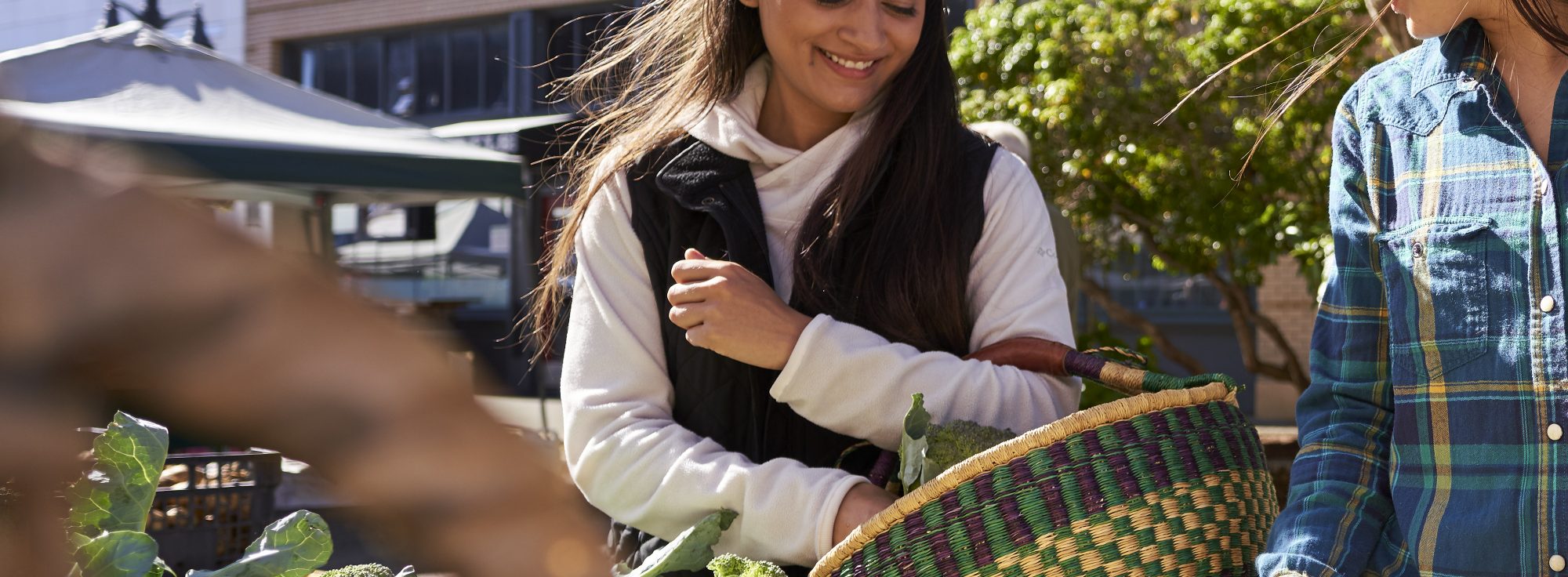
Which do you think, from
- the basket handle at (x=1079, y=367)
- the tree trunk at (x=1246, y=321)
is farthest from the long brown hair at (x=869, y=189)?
the tree trunk at (x=1246, y=321)

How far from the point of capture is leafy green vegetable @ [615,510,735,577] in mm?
1376

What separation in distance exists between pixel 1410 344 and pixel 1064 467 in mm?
378

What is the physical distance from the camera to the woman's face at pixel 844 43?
1857 millimetres

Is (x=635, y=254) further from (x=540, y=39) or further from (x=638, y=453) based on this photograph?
(x=540, y=39)

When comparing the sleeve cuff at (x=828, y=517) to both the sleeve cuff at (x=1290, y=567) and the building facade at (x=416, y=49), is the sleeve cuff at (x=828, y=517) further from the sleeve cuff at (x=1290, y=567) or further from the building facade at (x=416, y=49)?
the building facade at (x=416, y=49)

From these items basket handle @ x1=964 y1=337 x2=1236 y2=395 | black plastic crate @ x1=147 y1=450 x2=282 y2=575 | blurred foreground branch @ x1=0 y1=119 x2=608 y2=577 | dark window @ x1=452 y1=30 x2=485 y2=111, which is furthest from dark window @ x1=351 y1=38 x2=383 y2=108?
blurred foreground branch @ x1=0 y1=119 x2=608 y2=577

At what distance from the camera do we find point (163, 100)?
636 cm

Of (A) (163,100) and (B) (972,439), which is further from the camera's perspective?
(A) (163,100)

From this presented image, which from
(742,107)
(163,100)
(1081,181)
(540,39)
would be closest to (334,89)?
(540,39)

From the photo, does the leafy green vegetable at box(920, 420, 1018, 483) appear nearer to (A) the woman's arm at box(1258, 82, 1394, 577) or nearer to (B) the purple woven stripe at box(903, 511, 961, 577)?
(B) the purple woven stripe at box(903, 511, 961, 577)

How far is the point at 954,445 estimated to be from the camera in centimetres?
155

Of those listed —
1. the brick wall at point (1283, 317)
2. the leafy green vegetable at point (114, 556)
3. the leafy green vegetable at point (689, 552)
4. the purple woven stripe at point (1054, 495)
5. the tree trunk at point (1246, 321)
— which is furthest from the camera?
the brick wall at point (1283, 317)

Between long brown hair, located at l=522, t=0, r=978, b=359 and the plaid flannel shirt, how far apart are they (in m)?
0.48

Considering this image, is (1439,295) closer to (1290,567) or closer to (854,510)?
(1290,567)
